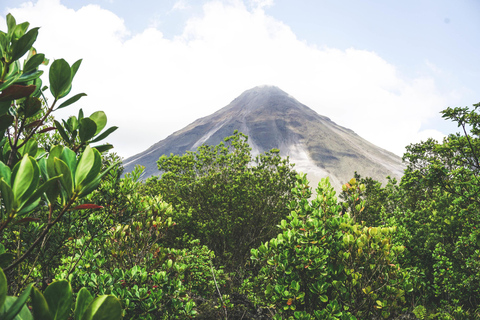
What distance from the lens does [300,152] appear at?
10444cm

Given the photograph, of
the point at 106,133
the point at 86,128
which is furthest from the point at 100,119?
the point at 86,128

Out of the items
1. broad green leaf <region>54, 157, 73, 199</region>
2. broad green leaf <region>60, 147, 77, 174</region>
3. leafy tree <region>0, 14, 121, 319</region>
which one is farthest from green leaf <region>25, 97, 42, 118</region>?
broad green leaf <region>54, 157, 73, 199</region>

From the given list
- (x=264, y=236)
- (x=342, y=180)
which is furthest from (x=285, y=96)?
(x=264, y=236)

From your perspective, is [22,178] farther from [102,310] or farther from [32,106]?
[32,106]

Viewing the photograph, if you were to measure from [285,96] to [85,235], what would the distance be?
541 ft

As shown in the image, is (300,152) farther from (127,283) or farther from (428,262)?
(127,283)

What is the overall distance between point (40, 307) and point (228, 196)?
10.8 metres

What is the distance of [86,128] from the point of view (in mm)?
1346

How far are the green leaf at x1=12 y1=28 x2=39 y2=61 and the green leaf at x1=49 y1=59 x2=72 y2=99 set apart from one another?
127 millimetres

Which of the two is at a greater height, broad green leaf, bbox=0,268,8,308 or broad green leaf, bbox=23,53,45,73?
broad green leaf, bbox=23,53,45,73

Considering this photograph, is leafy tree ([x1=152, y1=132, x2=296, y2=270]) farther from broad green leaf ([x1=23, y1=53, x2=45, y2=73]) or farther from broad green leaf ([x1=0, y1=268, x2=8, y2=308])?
broad green leaf ([x1=0, y1=268, x2=8, y2=308])

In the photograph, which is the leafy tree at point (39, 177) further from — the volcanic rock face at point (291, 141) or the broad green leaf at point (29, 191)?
the volcanic rock face at point (291, 141)

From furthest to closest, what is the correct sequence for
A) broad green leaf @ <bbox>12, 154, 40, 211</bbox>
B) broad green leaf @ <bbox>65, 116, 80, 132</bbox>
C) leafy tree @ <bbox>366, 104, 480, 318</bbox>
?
leafy tree @ <bbox>366, 104, 480, 318</bbox> < broad green leaf @ <bbox>65, 116, 80, 132</bbox> < broad green leaf @ <bbox>12, 154, 40, 211</bbox>

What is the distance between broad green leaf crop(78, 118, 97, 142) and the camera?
4.34 ft
